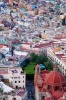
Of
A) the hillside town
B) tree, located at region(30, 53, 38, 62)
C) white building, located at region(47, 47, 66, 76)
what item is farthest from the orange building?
tree, located at region(30, 53, 38, 62)

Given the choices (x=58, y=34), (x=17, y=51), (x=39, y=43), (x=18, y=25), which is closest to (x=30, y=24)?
(x=18, y=25)

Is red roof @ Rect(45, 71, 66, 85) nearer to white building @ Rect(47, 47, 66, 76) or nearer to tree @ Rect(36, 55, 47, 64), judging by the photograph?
white building @ Rect(47, 47, 66, 76)

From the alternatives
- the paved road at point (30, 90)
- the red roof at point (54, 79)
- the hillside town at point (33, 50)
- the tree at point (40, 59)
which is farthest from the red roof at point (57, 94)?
the tree at point (40, 59)

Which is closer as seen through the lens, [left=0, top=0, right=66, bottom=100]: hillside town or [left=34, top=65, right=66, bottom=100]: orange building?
[left=34, top=65, right=66, bottom=100]: orange building

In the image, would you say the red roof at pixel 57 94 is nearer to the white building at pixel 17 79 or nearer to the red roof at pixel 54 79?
the red roof at pixel 54 79

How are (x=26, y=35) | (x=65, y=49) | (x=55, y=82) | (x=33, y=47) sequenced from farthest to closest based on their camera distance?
(x=26, y=35) < (x=33, y=47) < (x=65, y=49) < (x=55, y=82)

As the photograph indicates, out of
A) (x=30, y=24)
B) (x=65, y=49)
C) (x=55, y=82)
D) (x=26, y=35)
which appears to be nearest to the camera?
(x=55, y=82)

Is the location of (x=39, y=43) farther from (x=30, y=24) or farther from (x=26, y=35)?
(x=30, y=24)

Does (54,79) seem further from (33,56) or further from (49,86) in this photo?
(33,56)
